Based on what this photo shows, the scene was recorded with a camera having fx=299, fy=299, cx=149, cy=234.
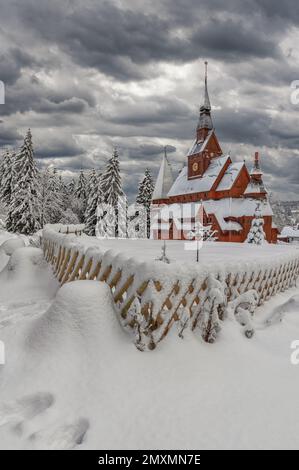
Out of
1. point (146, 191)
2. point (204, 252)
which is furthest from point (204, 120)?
point (204, 252)

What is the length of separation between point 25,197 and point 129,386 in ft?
128

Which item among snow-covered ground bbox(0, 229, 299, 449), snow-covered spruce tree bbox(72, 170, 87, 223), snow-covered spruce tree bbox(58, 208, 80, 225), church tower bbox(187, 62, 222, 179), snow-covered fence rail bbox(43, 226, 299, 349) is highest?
church tower bbox(187, 62, 222, 179)

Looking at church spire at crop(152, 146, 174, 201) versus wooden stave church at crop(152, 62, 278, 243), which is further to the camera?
church spire at crop(152, 146, 174, 201)

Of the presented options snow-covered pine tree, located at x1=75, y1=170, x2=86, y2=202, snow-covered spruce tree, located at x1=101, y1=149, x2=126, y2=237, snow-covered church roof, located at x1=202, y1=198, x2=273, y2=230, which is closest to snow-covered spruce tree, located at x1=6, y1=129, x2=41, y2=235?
snow-covered spruce tree, located at x1=101, y1=149, x2=126, y2=237

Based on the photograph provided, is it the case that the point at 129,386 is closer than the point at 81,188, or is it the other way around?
the point at 129,386

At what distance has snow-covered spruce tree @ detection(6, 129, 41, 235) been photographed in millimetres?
38250

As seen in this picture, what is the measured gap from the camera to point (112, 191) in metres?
42.9

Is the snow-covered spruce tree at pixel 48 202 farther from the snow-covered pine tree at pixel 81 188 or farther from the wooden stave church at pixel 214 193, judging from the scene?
the wooden stave church at pixel 214 193

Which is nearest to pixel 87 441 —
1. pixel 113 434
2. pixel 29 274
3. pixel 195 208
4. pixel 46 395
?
pixel 113 434

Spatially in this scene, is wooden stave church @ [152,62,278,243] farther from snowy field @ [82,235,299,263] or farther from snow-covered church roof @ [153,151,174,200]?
snowy field @ [82,235,299,263]

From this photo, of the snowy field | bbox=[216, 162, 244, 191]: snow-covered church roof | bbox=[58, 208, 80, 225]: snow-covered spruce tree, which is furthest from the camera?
bbox=[58, 208, 80, 225]: snow-covered spruce tree

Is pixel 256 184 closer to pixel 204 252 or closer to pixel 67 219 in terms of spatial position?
pixel 204 252

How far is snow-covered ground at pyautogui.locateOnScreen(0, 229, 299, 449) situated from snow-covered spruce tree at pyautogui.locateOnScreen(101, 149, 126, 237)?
39.8 metres
